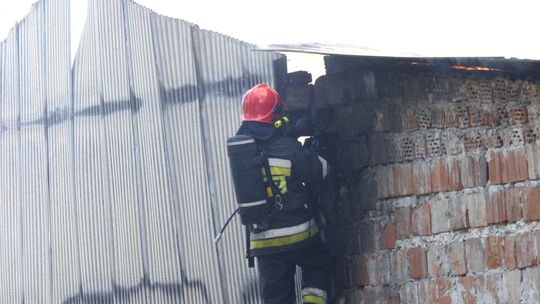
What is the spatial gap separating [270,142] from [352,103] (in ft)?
1.75

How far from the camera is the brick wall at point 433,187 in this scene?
499 cm

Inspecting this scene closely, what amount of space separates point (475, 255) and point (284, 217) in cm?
116

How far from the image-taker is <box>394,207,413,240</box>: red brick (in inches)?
214

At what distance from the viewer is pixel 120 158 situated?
6.58 m

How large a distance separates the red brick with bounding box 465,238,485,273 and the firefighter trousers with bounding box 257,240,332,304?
3.22 ft

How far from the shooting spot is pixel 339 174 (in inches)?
233

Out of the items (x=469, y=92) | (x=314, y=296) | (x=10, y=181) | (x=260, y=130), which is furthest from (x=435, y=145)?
(x=10, y=181)

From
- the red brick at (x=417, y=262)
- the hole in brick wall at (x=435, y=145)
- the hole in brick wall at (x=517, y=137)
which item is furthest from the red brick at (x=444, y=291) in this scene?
the hole in brick wall at (x=517, y=137)

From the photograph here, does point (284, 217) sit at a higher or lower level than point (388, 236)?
higher

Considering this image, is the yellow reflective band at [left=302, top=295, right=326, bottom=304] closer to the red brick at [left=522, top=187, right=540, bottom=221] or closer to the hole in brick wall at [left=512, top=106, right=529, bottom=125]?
the red brick at [left=522, top=187, right=540, bottom=221]

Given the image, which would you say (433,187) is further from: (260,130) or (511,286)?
(260,130)

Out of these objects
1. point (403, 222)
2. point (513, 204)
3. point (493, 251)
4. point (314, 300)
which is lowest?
point (314, 300)

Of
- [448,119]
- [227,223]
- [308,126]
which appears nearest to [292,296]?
[227,223]

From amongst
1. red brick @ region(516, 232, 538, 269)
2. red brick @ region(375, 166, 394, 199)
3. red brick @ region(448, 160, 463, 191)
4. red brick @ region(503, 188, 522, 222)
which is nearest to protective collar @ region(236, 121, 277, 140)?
red brick @ region(375, 166, 394, 199)
